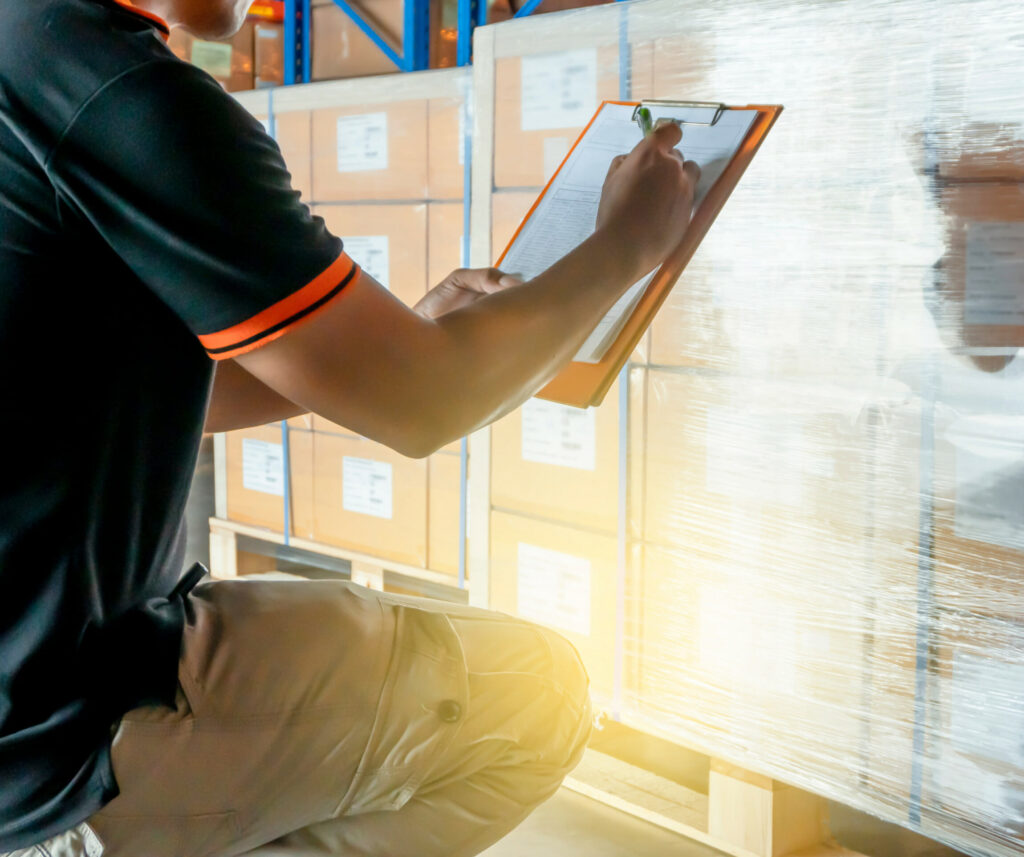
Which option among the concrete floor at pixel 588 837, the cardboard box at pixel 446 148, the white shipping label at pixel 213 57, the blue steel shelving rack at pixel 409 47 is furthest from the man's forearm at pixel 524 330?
the white shipping label at pixel 213 57

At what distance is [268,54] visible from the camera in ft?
10.8

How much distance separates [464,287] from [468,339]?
41 cm

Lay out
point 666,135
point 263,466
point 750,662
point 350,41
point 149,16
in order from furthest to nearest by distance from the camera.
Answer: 1. point 263,466
2. point 350,41
3. point 750,662
4. point 666,135
5. point 149,16

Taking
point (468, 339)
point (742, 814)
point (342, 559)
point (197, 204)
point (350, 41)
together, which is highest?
point (350, 41)

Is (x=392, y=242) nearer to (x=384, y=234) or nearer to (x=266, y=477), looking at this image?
(x=384, y=234)

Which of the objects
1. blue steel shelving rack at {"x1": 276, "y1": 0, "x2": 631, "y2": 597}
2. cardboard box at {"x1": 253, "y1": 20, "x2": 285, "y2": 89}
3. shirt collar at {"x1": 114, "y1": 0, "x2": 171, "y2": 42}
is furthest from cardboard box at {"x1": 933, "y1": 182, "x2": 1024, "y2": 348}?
cardboard box at {"x1": 253, "y1": 20, "x2": 285, "y2": 89}

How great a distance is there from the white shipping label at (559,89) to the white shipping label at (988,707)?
1143 millimetres

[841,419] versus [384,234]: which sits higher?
[384,234]

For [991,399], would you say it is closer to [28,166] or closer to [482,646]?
[482,646]

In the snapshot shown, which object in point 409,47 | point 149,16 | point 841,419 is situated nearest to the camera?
point 149,16

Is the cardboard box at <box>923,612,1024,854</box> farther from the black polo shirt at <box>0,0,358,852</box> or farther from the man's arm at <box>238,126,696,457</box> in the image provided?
the black polo shirt at <box>0,0,358,852</box>

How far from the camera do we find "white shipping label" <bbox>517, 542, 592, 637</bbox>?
195cm

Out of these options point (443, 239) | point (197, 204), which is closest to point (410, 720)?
point (197, 204)

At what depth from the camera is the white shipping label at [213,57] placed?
10.5 ft
